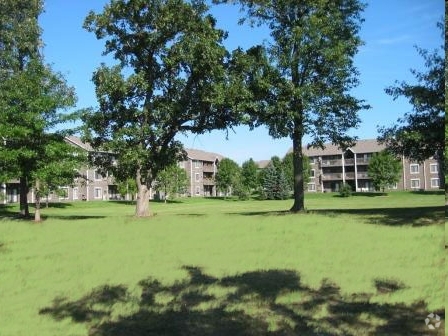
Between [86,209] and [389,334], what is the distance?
13.3m

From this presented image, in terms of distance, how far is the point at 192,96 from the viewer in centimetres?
2038

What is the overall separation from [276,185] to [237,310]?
24.3 meters

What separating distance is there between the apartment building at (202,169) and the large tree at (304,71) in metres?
3.40

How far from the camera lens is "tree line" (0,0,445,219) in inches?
605

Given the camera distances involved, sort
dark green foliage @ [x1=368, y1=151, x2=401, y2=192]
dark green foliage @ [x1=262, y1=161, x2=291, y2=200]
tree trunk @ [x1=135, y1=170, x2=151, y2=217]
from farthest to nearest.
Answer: dark green foliage @ [x1=368, y1=151, x2=401, y2=192] → dark green foliage @ [x1=262, y1=161, x2=291, y2=200] → tree trunk @ [x1=135, y1=170, x2=151, y2=217]

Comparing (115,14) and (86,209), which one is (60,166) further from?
(115,14)

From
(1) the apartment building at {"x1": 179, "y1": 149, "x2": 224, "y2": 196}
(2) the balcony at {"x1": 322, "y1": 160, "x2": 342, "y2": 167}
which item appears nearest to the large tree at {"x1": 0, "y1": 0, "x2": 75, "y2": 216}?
(1) the apartment building at {"x1": 179, "y1": 149, "x2": 224, "y2": 196}

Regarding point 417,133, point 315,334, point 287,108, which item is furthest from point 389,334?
point 287,108

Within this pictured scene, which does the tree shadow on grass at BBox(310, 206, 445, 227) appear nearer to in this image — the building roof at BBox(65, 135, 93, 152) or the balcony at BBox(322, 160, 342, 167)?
the building roof at BBox(65, 135, 93, 152)

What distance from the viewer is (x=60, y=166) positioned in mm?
17922

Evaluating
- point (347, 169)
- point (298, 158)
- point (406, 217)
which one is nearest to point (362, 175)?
point (347, 169)

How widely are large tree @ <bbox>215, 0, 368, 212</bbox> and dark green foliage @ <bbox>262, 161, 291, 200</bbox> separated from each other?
213cm

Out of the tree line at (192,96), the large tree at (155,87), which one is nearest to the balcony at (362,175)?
the tree line at (192,96)

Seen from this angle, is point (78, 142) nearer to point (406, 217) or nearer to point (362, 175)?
point (406, 217)
